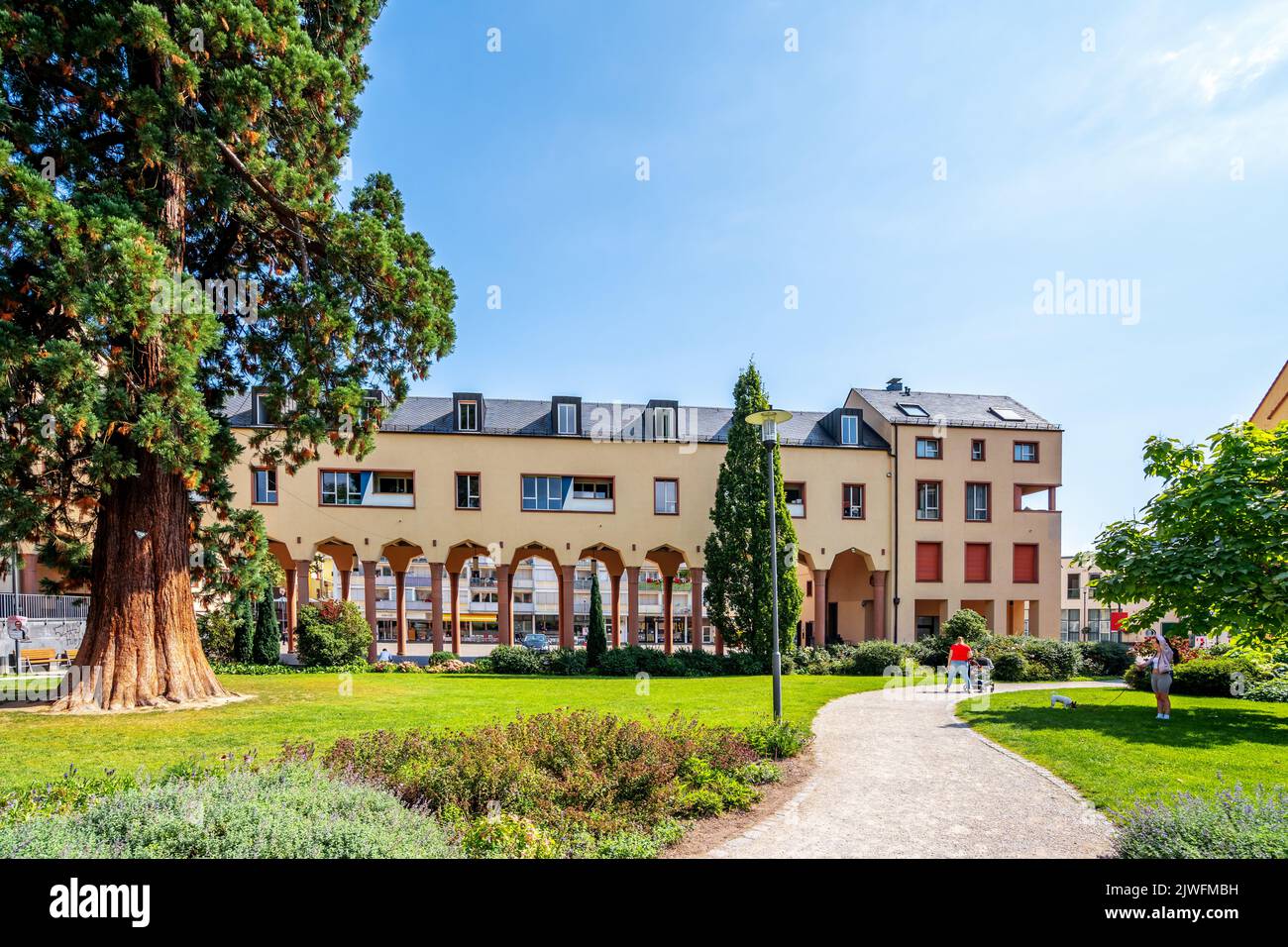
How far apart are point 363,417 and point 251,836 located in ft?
40.4

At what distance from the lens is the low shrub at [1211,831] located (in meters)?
5.12

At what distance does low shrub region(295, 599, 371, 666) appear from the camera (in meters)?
25.4

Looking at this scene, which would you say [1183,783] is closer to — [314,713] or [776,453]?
[314,713]

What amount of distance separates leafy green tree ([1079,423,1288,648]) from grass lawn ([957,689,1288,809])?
1799 millimetres

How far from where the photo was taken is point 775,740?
35.1ft

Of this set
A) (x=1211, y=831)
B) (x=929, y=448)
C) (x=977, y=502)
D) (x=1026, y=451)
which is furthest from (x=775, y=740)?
A: (x=1026, y=451)

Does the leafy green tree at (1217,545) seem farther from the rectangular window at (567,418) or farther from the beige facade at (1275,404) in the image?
the rectangular window at (567,418)

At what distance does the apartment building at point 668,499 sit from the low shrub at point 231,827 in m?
23.6

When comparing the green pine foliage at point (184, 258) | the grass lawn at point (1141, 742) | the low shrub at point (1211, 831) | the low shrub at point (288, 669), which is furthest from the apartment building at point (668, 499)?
the low shrub at point (1211, 831)

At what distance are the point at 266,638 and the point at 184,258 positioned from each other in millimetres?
14446

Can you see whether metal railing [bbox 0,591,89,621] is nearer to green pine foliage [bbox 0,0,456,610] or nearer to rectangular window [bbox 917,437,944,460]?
green pine foliage [bbox 0,0,456,610]
